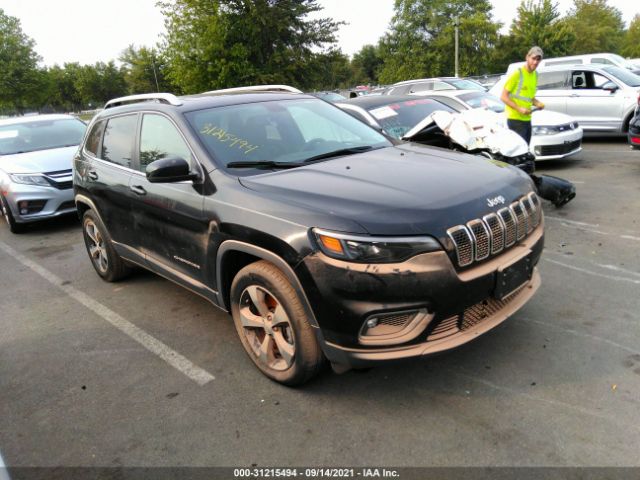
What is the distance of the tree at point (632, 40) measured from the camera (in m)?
60.5

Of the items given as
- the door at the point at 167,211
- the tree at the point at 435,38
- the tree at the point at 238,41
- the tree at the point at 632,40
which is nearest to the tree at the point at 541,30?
the tree at the point at 435,38

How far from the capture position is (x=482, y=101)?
9164 millimetres

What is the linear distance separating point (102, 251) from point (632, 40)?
74.4 meters

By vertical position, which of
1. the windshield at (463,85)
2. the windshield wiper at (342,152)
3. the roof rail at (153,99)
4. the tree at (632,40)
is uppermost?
the tree at (632,40)

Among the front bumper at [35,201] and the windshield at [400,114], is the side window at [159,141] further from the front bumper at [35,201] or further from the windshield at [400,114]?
the front bumper at [35,201]

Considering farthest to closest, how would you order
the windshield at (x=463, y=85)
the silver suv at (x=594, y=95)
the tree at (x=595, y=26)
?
the tree at (x=595, y=26)
the windshield at (x=463, y=85)
the silver suv at (x=594, y=95)

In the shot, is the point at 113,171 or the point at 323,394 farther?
the point at 113,171

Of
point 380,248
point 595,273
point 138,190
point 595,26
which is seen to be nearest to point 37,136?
point 138,190

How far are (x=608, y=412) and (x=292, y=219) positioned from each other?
1927 mm

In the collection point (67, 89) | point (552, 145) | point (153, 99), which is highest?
point (67, 89)

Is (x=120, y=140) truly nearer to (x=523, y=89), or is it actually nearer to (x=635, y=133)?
(x=523, y=89)

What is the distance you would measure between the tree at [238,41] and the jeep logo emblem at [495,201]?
1262 inches

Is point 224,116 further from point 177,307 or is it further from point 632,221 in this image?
point 632,221

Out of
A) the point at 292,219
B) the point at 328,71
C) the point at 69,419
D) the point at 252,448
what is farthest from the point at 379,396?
the point at 328,71
